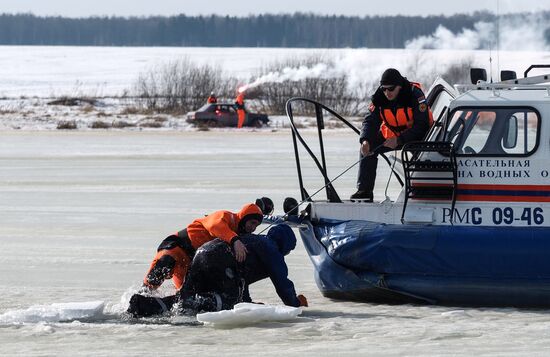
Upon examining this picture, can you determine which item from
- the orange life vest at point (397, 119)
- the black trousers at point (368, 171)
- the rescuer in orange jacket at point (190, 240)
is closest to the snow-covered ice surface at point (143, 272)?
the rescuer in orange jacket at point (190, 240)

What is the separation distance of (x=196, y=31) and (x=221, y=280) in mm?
106203

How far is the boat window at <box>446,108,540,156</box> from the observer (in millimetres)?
8266

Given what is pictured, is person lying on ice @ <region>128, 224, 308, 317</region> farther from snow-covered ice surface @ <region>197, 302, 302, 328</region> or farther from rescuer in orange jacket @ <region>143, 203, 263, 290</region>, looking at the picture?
snow-covered ice surface @ <region>197, 302, 302, 328</region>

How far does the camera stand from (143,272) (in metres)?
9.54

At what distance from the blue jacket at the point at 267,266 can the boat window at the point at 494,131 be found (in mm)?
1382

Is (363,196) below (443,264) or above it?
above

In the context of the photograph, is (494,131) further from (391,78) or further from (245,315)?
(245,315)

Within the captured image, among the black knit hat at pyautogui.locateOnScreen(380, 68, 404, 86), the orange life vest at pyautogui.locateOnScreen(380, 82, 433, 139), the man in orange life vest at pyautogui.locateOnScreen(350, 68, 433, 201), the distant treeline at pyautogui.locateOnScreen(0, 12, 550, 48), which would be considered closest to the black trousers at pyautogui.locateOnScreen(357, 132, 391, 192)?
the man in orange life vest at pyautogui.locateOnScreen(350, 68, 433, 201)

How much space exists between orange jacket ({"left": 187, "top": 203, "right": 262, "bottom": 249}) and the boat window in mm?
1481

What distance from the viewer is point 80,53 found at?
270 feet

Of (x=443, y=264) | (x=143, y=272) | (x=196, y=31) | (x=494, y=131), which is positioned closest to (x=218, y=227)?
(x=443, y=264)

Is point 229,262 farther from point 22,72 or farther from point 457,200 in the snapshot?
point 22,72

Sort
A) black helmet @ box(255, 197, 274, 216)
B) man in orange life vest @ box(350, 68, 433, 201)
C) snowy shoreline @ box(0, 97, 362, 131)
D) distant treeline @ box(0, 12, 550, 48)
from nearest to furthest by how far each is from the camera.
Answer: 1. black helmet @ box(255, 197, 274, 216)
2. man in orange life vest @ box(350, 68, 433, 201)
3. snowy shoreline @ box(0, 97, 362, 131)
4. distant treeline @ box(0, 12, 550, 48)

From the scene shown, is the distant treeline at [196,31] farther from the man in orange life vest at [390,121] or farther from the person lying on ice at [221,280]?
the person lying on ice at [221,280]
